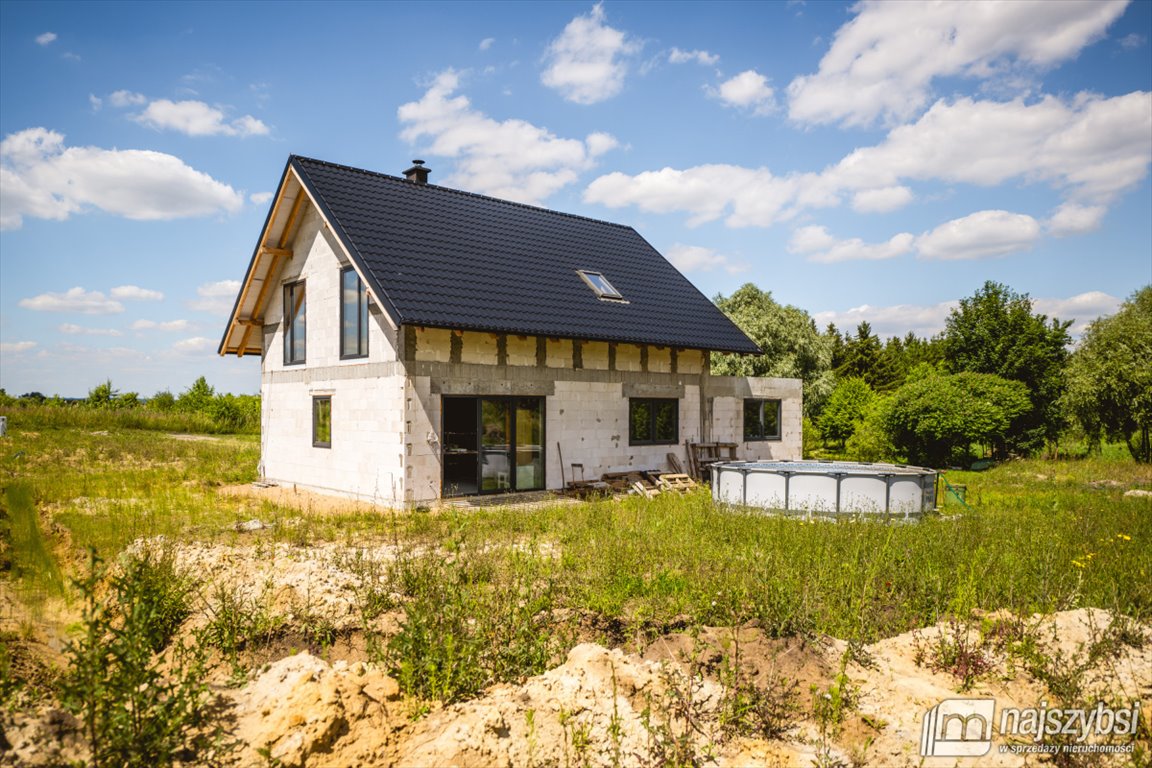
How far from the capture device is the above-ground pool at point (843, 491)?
11.8 m

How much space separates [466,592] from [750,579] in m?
2.64

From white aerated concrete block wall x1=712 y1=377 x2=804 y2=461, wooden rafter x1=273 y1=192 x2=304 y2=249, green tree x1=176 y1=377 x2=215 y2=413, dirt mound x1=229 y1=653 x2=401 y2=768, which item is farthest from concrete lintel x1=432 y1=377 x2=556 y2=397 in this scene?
green tree x1=176 y1=377 x2=215 y2=413

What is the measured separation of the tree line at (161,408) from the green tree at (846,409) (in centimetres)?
2712

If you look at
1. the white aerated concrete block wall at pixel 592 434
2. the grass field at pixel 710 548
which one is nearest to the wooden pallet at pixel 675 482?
the white aerated concrete block wall at pixel 592 434

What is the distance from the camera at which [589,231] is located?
20.6m

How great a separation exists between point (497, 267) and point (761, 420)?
29.2ft

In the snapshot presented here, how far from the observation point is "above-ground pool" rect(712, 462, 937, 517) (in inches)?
466

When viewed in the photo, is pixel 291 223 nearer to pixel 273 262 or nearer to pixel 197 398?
pixel 273 262

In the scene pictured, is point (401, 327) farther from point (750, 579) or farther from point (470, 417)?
point (750, 579)

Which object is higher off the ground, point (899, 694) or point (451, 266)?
point (451, 266)

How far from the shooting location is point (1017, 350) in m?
27.2

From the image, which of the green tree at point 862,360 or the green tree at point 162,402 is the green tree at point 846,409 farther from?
the green tree at point 162,402

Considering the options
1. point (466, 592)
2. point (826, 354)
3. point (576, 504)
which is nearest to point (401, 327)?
point (576, 504)

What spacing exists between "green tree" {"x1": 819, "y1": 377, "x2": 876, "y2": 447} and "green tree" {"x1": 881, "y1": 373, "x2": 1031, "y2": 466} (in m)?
5.96
